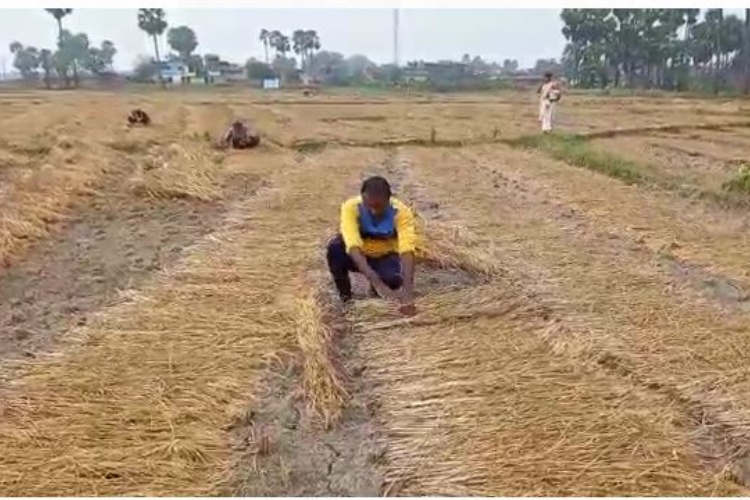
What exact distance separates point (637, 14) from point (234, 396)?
53.2 meters

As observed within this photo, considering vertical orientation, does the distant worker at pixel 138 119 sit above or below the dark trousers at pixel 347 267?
above

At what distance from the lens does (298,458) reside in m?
3.47

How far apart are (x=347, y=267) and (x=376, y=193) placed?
0.63m

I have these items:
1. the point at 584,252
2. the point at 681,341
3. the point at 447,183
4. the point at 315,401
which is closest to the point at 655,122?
the point at 447,183

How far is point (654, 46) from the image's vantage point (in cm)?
5344

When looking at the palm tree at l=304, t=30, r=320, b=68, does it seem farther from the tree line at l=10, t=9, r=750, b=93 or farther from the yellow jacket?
the yellow jacket

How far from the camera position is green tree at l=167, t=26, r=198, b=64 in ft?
268

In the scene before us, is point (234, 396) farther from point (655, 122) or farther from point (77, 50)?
point (77, 50)

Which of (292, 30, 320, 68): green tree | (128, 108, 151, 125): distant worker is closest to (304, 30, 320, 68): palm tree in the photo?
(292, 30, 320, 68): green tree

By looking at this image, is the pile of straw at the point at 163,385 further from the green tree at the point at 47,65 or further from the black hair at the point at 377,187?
the green tree at the point at 47,65

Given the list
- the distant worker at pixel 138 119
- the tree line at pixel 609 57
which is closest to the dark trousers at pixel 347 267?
the distant worker at pixel 138 119

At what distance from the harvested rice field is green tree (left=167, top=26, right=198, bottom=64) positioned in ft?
246

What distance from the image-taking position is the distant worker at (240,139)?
51.5 ft

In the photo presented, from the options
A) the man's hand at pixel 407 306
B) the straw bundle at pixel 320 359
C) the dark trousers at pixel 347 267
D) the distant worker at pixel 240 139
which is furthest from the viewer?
the distant worker at pixel 240 139
